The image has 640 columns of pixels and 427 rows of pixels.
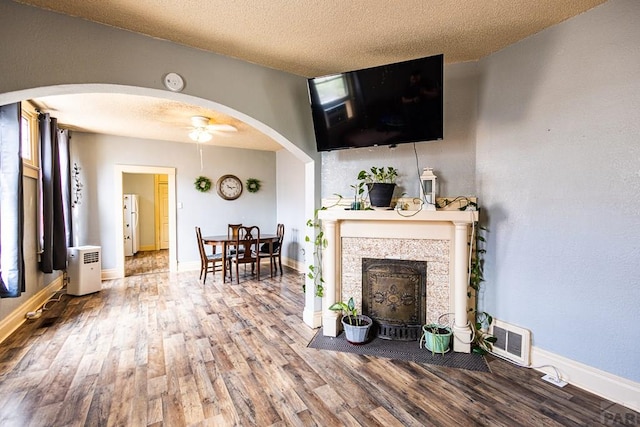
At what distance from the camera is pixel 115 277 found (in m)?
4.99

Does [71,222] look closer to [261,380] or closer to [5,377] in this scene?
[5,377]

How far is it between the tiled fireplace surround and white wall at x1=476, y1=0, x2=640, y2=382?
32 cm

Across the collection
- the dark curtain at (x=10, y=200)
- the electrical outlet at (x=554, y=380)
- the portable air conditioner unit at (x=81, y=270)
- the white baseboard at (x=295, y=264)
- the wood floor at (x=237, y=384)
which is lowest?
the wood floor at (x=237, y=384)

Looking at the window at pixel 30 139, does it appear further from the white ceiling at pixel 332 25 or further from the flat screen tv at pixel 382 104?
the flat screen tv at pixel 382 104

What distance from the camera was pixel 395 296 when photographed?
270 centimetres

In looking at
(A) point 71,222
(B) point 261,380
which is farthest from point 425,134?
(A) point 71,222

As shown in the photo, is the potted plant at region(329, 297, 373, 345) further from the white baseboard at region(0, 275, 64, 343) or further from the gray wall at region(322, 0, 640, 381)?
the white baseboard at region(0, 275, 64, 343)

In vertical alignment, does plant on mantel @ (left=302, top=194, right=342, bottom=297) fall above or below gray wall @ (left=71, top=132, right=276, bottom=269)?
below

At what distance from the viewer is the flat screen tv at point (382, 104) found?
218cm

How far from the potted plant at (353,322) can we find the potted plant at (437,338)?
495 mm

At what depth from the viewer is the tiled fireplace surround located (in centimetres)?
243

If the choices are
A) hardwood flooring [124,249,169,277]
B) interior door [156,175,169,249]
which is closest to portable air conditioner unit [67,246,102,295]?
hardwood flooring [124,249,169,277]

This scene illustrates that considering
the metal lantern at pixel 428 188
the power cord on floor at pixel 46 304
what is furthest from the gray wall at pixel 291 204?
the power cord on floor at pixel 46 304

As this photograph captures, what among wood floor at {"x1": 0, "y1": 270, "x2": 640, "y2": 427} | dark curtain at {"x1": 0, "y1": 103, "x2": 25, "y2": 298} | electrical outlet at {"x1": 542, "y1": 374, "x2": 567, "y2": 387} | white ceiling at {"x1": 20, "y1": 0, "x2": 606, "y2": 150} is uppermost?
white ceiling at {"x1": 20, "y1": 0, "x2": 606, "y2": 150}
